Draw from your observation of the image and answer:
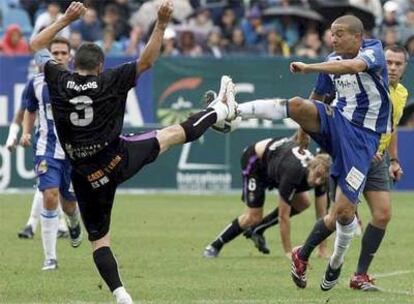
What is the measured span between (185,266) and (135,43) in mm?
14129

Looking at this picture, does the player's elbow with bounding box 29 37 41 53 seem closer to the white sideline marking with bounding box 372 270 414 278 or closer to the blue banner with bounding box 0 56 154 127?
the white sideline marking with bounding box 372 270 414 278

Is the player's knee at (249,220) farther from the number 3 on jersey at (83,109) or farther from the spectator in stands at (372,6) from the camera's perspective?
the spectator in stands at (372,6)

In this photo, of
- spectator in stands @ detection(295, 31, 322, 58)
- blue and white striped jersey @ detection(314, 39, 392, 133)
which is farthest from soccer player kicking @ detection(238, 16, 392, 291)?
spectator in stands @ detection(295, 31, 322, 58)

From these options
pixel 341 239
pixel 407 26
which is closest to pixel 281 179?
pixel 341 239

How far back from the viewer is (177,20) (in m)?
30.2

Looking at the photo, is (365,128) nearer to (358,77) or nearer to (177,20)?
(358,77)

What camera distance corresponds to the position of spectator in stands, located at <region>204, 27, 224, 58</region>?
2884cm

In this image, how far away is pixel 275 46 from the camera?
2894cm

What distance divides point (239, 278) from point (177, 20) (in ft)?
56.3

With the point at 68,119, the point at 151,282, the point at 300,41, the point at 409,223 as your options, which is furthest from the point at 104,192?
the point at 300,41

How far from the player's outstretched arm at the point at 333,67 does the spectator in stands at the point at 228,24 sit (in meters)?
18.0

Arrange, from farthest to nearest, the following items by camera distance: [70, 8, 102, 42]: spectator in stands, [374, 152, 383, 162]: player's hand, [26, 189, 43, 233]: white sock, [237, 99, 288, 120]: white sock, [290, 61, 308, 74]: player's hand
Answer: [70, 8, 102, 42]: spectator in stands, [26, 189, 43, 233]: white sock, [374, 152, 383, 162]: player's hand, [237, 99, 288, 120]: white sock, [290, 61, 308, 74]: player's hand

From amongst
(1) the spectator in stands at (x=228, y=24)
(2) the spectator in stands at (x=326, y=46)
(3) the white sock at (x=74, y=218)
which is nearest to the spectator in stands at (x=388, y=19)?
(2) the spectator in stands at (x=326, y=46)

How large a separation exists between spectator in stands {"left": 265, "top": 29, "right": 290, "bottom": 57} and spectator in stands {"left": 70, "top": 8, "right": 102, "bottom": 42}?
3.69 metres
